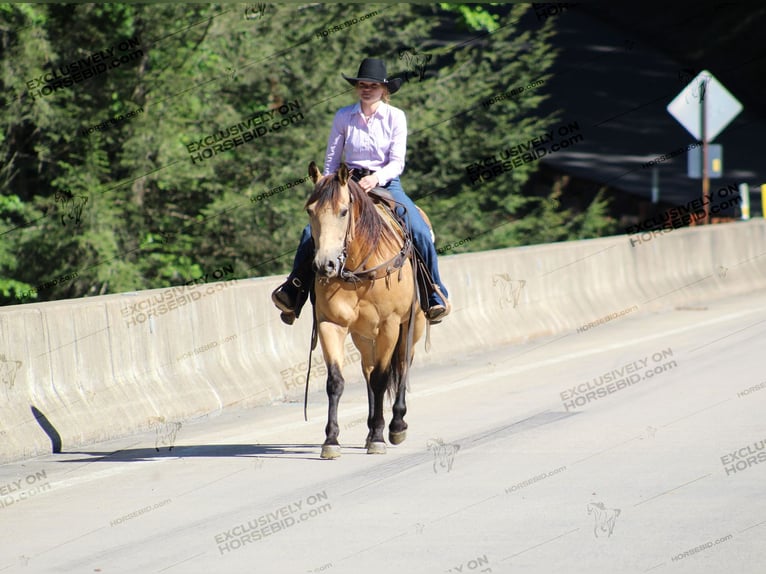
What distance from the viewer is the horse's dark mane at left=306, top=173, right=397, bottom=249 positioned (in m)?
9.65

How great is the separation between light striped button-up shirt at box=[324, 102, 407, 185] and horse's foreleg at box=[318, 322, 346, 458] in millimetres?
1220

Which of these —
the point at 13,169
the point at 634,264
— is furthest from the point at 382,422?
the point at 13,169

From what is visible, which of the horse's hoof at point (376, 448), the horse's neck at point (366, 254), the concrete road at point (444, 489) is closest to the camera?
the concrete road at point (444, 489)

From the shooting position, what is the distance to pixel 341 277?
10.1 m

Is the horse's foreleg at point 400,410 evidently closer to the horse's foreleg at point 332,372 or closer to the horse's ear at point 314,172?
the horse's foreleg at point 332,372

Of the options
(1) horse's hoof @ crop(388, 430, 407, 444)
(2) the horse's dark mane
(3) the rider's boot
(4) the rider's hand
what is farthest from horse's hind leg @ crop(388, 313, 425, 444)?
(4) the rider's hand

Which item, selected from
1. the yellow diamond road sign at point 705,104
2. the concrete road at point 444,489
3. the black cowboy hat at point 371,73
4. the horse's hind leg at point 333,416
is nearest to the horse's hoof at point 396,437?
the concrete road at point 444,489

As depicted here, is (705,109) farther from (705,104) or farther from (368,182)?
(368,182)

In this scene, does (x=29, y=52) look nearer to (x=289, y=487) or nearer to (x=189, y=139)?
(x=189, y=139)

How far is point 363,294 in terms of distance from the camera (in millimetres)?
10289

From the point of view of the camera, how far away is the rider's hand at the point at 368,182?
10.4 metres

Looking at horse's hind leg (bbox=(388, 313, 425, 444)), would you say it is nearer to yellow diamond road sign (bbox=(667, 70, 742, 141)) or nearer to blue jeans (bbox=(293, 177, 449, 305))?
blue jeans (bbox=(293, 177, 449, 305))

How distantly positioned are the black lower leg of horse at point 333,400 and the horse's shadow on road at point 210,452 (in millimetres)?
192

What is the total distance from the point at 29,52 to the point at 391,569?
58.8 ft
